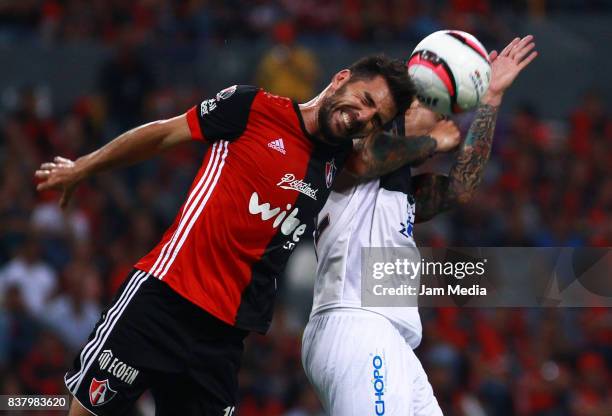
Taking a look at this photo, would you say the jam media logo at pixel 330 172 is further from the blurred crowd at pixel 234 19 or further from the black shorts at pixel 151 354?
the blurred crowd at pixel 234 19

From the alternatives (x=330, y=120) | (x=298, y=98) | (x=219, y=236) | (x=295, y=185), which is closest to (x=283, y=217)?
(x=295, y=185)

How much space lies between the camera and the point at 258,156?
5301 millimetres

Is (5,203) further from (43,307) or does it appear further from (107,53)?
(107,53)

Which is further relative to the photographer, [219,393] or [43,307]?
[43,307]

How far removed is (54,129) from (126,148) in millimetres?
7542

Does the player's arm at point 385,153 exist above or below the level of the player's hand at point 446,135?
below

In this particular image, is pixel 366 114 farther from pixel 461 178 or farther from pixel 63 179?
pixel 63 179

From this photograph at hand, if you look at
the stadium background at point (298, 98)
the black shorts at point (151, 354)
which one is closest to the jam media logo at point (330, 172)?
the black shorts at point (151, 354)

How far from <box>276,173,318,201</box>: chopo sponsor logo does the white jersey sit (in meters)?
0.37

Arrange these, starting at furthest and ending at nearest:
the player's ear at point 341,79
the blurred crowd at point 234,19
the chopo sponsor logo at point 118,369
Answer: the blurred crowd at point 234,19, the player's ear at point 341,79, the chopo sponsor logo at point 118,369

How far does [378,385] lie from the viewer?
5352 mm

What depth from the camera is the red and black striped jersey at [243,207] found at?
5.22 metres

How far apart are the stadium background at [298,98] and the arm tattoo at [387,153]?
470cm

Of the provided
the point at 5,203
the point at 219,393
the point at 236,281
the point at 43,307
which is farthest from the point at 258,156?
the point at 5,203
